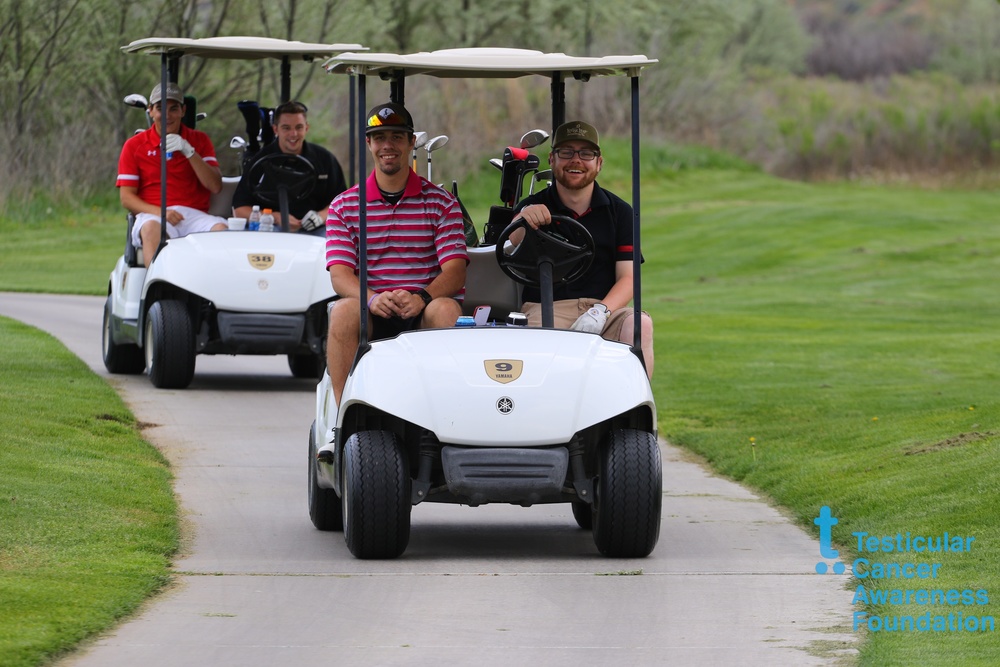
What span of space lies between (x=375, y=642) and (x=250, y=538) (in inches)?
79.5

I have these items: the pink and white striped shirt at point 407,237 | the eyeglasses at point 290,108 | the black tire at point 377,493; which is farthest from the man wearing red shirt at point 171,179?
the black tire at point 377,493

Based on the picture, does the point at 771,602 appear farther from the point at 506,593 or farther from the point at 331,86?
the point at 331,86

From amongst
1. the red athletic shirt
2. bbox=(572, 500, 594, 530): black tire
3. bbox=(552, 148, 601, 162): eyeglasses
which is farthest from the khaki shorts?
the red athletic shirt

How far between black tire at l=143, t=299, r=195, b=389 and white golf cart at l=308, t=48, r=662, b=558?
517cm

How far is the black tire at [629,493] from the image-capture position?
271 inches

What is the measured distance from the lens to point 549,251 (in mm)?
7586

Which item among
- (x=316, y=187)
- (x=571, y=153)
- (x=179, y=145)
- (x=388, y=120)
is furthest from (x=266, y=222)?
(x=571, y=153)

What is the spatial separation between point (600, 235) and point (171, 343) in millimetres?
5025

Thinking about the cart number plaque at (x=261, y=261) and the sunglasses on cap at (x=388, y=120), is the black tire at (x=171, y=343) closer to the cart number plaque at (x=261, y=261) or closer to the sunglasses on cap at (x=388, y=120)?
the cart number plaque at (x=261, y=261)

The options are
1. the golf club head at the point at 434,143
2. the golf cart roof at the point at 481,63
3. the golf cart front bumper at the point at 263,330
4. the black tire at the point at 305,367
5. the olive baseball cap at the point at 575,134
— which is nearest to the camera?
the golf cart roof at the point at 481,63

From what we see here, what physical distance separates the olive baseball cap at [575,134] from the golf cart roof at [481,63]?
235mm

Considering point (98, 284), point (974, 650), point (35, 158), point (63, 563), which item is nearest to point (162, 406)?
point (63, 563)

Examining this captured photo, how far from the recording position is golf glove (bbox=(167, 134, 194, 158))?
12664 millimetres

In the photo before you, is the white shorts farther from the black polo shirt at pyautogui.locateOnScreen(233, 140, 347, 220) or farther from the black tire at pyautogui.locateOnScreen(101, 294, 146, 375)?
the black tire at pyautogui.locateOnScreen(101, 294, 146, 375)
